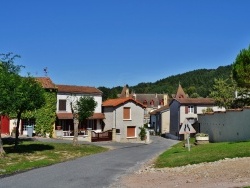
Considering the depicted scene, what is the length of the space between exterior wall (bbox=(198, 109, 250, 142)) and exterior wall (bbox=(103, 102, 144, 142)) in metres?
15.4

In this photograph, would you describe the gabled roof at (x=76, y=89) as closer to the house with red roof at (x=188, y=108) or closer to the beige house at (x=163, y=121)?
the house with red roof at (x=188, y=108)

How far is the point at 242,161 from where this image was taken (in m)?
18.7

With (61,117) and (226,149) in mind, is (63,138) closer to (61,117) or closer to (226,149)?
(61,117)

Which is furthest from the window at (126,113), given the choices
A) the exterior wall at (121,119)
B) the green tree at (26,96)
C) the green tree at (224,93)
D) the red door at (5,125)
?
the green tree at (26,96)

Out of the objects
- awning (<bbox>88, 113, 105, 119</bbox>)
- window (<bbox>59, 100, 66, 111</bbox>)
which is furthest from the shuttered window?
window (<bbox>59, 100, 66, 111</bbox>)

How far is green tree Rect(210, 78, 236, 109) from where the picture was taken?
5914cm

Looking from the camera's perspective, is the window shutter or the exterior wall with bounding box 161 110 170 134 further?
the exterior wall with bounding box 161 110 170 134

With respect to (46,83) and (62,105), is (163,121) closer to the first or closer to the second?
(62,105)

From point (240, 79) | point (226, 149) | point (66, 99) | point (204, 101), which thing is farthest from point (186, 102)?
point (226, 149)

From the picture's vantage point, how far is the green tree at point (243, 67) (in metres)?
37.3

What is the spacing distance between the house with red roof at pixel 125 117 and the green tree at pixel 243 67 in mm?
19367

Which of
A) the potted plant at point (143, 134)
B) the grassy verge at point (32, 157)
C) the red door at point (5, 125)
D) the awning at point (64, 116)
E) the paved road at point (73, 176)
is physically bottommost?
the paved road at point (73, 176)

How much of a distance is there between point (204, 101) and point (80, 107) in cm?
2840

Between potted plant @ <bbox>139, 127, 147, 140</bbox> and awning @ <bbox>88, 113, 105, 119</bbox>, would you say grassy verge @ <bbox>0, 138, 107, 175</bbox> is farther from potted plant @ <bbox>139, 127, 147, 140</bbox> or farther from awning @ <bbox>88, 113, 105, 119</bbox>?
awning @ <bbox>88, 113, 105, 119</bbox>
